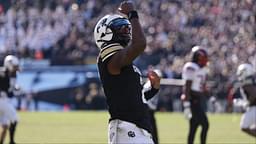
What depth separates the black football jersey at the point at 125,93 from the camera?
676 centimetres

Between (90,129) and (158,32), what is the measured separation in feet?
41.6

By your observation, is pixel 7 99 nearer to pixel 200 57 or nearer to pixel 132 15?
pixel 200 57

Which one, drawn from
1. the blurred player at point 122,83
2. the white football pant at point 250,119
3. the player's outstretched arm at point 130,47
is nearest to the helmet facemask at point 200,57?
the white football pant at point 250,119

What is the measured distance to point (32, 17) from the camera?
33594 mm

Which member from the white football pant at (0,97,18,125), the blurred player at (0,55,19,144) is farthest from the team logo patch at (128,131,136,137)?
the white football pant at (0,97,18,125)

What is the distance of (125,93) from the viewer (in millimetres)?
6785

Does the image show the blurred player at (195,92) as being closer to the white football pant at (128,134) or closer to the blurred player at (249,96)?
the blurred player at (249,96)

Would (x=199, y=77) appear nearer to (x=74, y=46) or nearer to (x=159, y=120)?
(x=159, y=120)

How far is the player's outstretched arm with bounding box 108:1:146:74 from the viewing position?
650 centimetres

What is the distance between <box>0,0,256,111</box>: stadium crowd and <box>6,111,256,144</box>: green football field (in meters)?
3.35

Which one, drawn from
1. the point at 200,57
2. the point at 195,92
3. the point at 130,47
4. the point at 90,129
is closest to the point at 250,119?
the point at 195,92

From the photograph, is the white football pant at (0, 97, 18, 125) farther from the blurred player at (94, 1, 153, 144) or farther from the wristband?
the wristband

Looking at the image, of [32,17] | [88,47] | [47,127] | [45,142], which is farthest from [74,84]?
[45,142]

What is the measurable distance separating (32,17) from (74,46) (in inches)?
119
